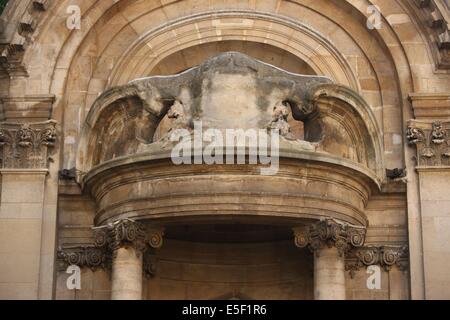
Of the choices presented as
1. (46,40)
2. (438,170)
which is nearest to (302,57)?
(438,170)

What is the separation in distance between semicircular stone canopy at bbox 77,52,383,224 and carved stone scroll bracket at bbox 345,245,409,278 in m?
0.83

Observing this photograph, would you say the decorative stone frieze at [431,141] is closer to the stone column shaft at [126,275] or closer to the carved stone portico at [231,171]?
the carved stone portico at [231,171]

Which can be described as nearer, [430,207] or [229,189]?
[229,189]

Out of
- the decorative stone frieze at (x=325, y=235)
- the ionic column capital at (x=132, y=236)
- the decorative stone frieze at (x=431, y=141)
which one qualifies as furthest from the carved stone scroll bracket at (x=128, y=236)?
the decorative stone frieze at (x=431, y=141)

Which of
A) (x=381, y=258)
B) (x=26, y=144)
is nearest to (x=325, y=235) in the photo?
(x=381, y=258)

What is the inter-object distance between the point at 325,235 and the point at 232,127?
8.46 feet

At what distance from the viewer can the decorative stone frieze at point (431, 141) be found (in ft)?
77.9

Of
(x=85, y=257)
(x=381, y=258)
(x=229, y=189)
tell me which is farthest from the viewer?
(x=85, y=257)

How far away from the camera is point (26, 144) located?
2400cm

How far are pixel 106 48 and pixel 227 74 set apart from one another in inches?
158

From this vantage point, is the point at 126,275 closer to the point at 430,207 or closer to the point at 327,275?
the point at 327,275

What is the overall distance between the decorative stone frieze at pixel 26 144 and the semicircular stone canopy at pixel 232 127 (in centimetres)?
80

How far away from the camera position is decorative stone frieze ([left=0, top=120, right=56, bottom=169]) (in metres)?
24.0

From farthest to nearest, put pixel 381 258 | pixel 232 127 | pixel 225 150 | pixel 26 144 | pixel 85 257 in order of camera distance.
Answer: pixel 26 144
pixel 85 257
pixel 381 258
pixel 232 127
pixel 225 150
